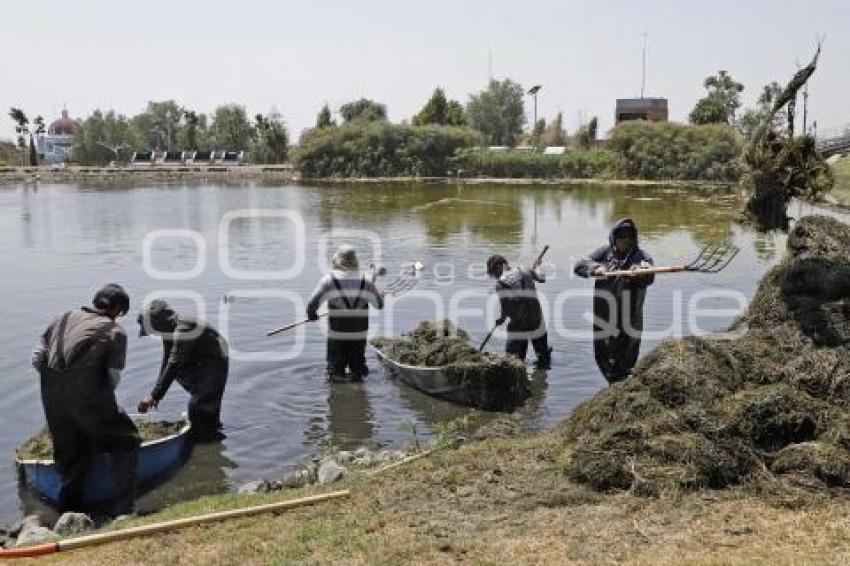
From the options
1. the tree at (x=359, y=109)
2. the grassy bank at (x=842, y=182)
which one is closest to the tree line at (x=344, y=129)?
the tree at (x=359, y=109)

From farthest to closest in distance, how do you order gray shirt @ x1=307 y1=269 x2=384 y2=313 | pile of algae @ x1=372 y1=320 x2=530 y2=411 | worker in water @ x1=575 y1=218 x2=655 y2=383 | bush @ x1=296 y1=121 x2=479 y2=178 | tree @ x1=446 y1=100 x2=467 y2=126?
tree @ x1=446 y1=100 x2=467 y2=126, bush @ x1=296 y1=121 x2=479 y2=178, gray shirt @ x1=307 y1=269 x2=384 y2=313, pile of algae @ x1=372 y1=320 x2=530 y2=411, worker in water @ x1=575 y1=218 x2=655 y2=383

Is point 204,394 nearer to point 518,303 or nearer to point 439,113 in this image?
point 518,303

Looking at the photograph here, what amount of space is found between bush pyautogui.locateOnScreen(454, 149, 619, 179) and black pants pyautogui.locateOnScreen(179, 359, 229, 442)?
6150 centimetres

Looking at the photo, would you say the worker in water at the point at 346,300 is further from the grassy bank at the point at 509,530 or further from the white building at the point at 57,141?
the white building at the point at 57,141

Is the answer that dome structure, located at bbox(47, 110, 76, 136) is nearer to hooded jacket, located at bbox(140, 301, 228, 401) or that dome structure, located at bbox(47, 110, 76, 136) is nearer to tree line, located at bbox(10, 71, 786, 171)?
tree line, located at bbox(10, 71, 786, 171)

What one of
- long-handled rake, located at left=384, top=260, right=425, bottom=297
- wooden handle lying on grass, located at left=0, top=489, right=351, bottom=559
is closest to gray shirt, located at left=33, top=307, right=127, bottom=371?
wooden handle lying on grass, located at left=0, top=489, right=351, bottom=559

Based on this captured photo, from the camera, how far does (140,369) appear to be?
14.1 meters

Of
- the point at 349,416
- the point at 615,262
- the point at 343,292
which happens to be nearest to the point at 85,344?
the point at 349,416

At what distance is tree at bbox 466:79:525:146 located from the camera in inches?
4446

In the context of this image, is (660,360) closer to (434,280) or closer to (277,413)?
(277,413)

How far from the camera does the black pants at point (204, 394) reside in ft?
34.4

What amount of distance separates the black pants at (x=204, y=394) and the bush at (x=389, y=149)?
213 feet

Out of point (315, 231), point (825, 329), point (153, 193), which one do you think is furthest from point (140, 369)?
point (153, 193)

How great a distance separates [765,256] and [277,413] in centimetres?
1904
